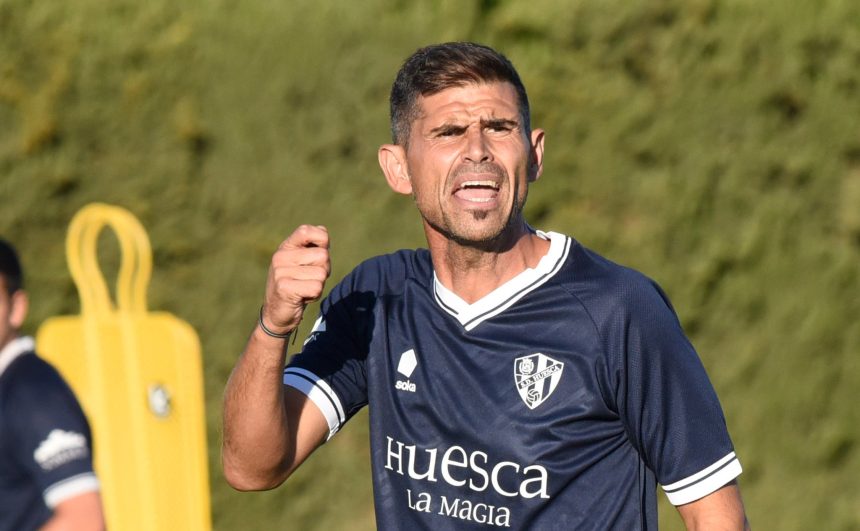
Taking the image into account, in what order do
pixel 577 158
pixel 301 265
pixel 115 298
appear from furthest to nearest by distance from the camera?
pixel 577 158
pixel 115 298
pixel 301 265

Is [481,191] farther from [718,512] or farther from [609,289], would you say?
[718,512]

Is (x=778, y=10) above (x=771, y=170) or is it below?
above

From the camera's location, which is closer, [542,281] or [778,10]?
[542,281]

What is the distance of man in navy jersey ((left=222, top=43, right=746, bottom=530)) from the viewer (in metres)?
3.03

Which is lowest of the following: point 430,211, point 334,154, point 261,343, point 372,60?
point 261,343

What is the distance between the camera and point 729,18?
597 cm

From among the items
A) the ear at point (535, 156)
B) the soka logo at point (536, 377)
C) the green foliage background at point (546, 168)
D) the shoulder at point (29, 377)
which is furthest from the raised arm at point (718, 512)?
the green foliage background at point (546, 168)

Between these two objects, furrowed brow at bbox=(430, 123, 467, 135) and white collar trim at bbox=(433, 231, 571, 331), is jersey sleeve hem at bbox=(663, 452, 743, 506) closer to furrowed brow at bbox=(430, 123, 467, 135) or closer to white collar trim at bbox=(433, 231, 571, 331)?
white collar trim at bbox=(433, 231, 571, 331)

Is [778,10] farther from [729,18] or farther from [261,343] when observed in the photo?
[261,343]

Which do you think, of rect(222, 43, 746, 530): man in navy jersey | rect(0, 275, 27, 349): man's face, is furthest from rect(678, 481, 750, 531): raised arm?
rect(0, 275, 27, 349): man's face

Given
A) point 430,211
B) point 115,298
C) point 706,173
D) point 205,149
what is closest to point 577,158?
point 706,173

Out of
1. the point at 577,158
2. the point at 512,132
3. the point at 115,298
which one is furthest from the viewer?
the point at 577,158

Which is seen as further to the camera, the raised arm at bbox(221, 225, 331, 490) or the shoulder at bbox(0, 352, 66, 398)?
the shoulder at bbox(0, 352, 66, 398)

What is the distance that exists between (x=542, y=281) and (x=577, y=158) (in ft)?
8.93
